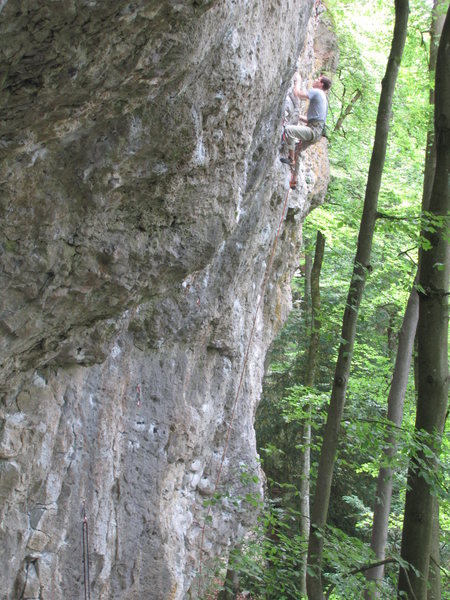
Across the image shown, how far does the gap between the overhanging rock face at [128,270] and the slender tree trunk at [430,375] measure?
5.37 feet

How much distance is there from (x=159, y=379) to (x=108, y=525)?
1.67 metres

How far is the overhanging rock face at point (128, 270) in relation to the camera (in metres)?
3.19

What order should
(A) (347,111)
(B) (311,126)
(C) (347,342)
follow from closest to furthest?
(C) (347,342) → (B) (311,126) → (A) (347,111)

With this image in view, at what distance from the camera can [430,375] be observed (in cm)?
441

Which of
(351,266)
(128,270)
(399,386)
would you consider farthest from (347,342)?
(351,266)

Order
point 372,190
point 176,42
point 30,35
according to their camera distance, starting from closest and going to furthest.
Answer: point 30,35, point 176,42, point 372,190

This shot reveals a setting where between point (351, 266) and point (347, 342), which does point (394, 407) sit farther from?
point (351, 266)

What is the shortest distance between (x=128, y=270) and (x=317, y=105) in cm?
552

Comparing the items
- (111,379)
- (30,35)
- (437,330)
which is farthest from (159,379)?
(30,35)

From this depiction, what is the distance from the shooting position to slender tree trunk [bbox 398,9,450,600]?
4.25 m

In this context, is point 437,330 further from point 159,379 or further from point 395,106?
point 395,106

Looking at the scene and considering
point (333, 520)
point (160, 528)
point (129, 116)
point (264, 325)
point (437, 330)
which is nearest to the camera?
point (129, 116)

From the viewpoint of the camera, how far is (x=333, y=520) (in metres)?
13.9

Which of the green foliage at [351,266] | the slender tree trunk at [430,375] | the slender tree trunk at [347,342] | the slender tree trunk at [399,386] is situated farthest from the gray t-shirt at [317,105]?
Result: the slender tree trunk at [430,375]
